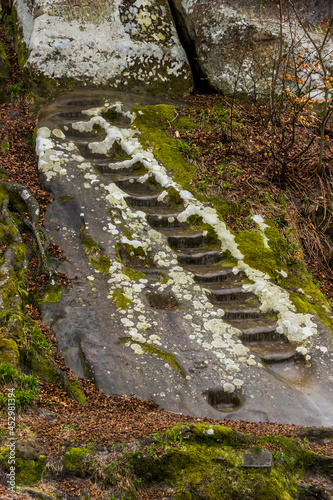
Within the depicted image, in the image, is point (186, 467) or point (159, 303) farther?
point (159, 303)

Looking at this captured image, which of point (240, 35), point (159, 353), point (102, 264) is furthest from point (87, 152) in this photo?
point (240, 35)

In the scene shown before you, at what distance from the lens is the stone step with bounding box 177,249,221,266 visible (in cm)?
718

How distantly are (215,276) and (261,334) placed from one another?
1154 mm

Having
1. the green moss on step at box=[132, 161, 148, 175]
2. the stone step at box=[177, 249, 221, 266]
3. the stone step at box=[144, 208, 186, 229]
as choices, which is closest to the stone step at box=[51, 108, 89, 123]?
the green moss on step at box=[132, 161, 148, 175]

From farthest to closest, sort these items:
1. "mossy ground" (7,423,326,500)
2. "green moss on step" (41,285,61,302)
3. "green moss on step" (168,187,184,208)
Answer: "green moss on step" (168,187,184,208)
"green moss on step" (41,285,61,302)
"mossy ground" (7,423,326,500)

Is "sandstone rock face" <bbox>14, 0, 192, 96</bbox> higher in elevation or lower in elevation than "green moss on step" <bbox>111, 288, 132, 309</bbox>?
higher

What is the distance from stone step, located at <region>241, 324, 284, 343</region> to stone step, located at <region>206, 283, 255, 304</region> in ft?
1.88

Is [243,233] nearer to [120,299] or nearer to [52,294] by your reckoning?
[120,299]

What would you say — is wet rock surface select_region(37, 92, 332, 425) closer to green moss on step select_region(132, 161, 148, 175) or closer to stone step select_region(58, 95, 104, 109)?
green moss on step select_region(132, 161, 148, 175)

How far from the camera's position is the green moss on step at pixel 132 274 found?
653 cm

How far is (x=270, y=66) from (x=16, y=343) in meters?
8.57

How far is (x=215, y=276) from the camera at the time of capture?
699 centimetres

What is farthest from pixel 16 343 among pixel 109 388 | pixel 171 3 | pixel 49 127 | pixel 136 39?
pixel 171 3

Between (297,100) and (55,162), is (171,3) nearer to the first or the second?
(297,100)
